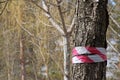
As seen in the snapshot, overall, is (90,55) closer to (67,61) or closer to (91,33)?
→ (91,33)

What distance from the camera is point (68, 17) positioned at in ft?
21.4

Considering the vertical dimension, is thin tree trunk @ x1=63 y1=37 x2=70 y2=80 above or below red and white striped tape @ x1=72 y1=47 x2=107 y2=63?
below

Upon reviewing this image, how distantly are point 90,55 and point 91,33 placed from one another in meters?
0.14

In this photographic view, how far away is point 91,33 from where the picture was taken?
1896mm

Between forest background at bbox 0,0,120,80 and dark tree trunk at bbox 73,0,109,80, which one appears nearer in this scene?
dark tree trunk at bbox 73,0,109,80

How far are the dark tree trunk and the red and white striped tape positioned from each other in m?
0.02

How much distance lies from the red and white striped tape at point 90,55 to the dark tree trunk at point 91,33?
2 centimetres

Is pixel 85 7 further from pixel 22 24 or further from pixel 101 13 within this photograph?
pixel 22 24

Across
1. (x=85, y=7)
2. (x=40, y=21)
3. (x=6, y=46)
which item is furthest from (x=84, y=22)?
(x=6, y=46)

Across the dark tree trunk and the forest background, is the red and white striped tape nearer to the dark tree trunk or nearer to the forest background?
the dark tree trunk

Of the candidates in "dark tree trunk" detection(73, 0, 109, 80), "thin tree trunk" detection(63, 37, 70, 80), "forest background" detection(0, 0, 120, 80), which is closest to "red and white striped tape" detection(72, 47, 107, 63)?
"dark tree trunk" detection(73, 0, 109, 80)

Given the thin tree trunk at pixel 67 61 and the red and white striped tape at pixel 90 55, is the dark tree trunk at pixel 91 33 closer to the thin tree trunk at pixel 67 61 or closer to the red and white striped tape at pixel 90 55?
the red and white striped tape at pixel 90 55

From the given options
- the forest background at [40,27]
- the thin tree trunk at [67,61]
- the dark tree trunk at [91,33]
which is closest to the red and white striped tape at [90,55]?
the dark tree trunk at [91,33]

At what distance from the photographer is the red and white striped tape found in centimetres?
185
